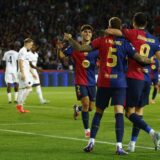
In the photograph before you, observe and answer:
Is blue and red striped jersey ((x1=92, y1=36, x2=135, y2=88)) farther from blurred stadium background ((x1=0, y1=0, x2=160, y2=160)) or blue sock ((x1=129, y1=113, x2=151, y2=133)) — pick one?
blurred stadium background ((x1=0, y1=0, x2=160, y2=160))

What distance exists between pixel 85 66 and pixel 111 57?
3.70 m

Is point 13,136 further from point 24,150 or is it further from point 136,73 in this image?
point 136,73

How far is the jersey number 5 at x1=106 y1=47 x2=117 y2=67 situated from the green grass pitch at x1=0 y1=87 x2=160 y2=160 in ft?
4.94

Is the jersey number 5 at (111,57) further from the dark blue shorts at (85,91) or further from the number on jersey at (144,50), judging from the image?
the dark blue shorts at (85,91)

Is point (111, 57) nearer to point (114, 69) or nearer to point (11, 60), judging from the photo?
point (114, 69)

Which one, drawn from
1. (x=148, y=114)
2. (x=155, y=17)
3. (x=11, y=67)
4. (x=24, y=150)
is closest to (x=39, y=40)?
(x=155, y=17)

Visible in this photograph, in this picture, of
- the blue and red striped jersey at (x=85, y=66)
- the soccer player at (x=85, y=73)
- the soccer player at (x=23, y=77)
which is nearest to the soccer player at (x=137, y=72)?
the soccer player at (x=85, y=73)

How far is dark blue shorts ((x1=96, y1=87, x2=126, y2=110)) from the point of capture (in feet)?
37.8

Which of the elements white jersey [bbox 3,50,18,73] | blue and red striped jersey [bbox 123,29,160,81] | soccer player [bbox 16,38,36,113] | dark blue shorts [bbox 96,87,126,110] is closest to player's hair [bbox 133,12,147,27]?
blue and red striped jersey [bbox 123,29,160,81]

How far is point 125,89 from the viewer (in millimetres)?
11641

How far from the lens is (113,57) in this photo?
1154 cm

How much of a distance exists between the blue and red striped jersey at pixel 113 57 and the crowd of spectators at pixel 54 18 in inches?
1131

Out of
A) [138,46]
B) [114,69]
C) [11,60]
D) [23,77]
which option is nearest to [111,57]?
[114,69]

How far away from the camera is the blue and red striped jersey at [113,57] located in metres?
11.5
